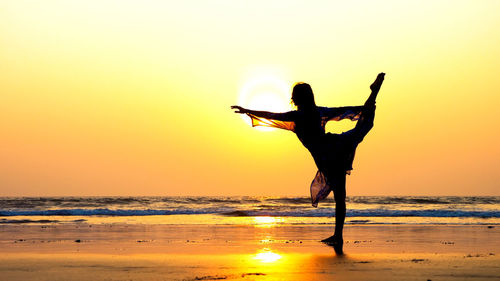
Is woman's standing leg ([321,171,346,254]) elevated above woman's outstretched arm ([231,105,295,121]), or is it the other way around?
woman's outstretched arm ([231,105,295,121])

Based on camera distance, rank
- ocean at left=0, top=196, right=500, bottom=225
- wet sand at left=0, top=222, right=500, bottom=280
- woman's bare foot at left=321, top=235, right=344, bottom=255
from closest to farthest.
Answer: wet sand at left=0, top=222, right=500, bottom=280, woman's bare foot at left=321, top=235, right=344, bottom=255, ocean at left=0, top=196, right=500, bottom=225

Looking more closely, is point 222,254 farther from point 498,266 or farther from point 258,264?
point 498,266

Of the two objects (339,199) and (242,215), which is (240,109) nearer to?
(339,199)

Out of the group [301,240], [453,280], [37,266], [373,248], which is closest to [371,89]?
[373,248]

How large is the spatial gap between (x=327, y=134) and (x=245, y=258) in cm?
261

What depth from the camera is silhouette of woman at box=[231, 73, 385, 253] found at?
10.1 meters

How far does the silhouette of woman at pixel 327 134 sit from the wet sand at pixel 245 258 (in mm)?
1069

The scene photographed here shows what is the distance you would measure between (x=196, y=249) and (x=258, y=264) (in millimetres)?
2677

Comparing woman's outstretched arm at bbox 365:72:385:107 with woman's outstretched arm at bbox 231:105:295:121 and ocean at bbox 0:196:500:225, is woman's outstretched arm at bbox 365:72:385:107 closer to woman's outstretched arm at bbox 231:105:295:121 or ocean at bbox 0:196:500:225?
woman's outstretched arm at bbox 231:105:295:121

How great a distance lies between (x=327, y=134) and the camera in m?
10.1

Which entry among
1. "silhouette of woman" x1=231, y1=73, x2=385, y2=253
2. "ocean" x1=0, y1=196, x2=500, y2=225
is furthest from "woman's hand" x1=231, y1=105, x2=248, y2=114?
"ocean" x1=0, y1=196, x2=500, y2=225

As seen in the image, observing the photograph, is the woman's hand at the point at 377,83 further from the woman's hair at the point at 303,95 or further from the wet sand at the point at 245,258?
the wet sand at the point at 245,258

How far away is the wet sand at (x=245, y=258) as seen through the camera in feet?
22.4

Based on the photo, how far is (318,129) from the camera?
33.3ft
